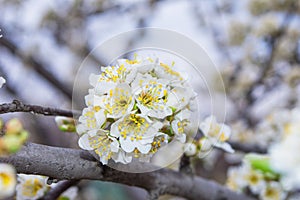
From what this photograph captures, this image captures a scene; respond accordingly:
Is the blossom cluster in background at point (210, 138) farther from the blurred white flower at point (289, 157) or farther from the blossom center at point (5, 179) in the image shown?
the blossom center at point (5, 179)

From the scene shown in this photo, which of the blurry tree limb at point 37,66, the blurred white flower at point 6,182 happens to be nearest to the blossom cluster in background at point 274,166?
the blurred white flower at point 6,182

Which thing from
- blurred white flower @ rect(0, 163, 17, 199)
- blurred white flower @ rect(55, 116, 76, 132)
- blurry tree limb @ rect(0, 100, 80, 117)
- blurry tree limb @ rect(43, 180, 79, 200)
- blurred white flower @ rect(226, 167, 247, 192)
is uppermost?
blurred white flower @ rect(226, 167, 247, 192)

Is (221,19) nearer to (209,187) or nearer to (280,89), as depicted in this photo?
(280,89)

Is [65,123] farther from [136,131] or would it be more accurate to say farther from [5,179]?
[5,179]

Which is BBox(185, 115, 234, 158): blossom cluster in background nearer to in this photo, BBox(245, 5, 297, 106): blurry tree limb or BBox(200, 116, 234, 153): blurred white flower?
BBox(200, 116, 234, 153): blurred white flower

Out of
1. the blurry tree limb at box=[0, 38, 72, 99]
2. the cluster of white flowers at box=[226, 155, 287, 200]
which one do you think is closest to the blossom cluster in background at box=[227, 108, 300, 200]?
the cluster of white flowers at box=[226, 155, 287, 200]

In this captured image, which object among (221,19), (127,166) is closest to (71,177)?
(127,166)
